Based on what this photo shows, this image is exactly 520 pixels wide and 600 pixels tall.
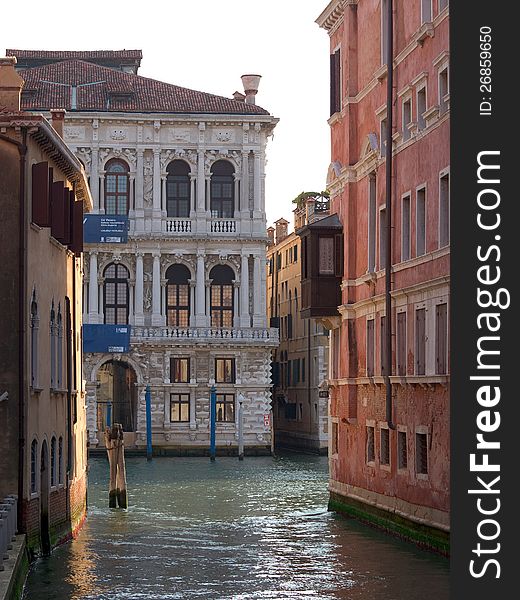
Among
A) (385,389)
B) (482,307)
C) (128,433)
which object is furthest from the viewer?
(128,433)

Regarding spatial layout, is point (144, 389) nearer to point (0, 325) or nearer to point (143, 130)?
point (143, 130)

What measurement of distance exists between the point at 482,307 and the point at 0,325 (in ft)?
30.9

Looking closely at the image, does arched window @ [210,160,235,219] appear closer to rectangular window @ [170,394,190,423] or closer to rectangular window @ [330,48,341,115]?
rectangular window @ [170,394,190,423]

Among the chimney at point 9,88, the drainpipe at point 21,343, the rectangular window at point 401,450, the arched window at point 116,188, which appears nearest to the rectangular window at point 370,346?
the rectangular window at point 401,450

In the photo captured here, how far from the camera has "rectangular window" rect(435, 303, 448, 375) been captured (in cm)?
2495

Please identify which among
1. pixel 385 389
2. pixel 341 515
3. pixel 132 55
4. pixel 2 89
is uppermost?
pixel 132 55

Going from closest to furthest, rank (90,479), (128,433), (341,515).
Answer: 1. (341,515)
2. (90,479)
3. (128,433)

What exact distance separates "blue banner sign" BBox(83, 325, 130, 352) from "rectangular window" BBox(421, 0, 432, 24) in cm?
3795

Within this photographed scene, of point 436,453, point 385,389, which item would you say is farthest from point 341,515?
point 436,453

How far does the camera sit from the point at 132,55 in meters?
71.6

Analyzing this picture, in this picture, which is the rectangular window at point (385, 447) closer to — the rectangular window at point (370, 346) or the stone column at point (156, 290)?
the rectangular window at point (370, 346)

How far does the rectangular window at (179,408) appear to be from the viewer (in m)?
65.3

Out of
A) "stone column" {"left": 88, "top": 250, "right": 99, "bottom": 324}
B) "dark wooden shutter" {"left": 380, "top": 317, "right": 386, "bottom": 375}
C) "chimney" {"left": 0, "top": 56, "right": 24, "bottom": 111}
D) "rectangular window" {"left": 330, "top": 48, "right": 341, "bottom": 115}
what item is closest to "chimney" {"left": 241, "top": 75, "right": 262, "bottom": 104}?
"stone column" {"left": 88, "top": 250, "right": 99, "bottom": 324}

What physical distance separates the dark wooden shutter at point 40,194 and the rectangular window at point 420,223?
6159 mm
